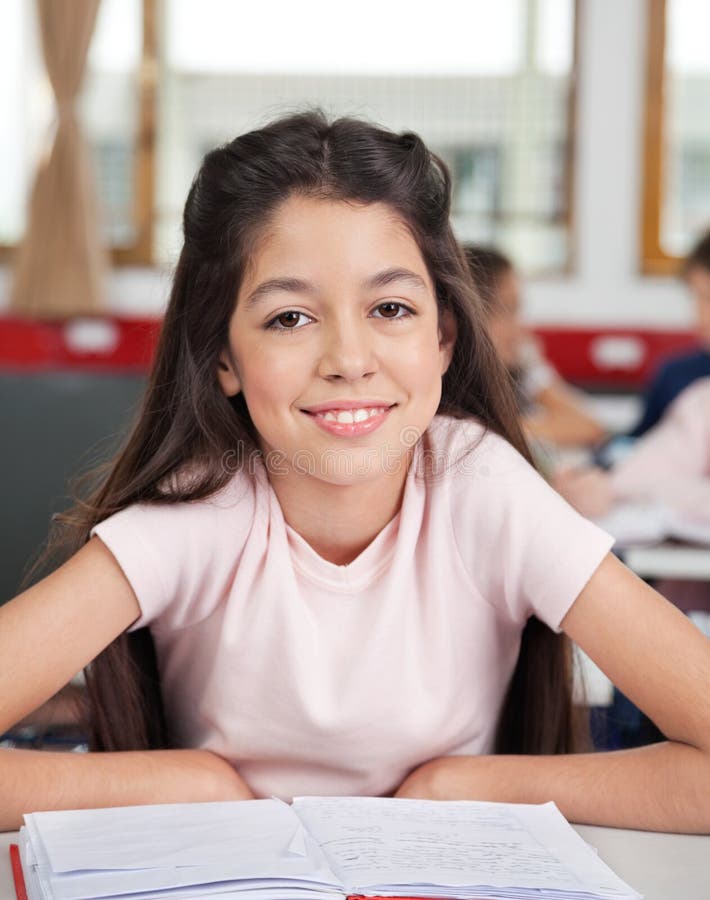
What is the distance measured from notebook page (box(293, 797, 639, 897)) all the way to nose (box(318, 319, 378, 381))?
347 millimetres

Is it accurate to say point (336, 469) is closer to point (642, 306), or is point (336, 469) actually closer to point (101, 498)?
point (101, 498)

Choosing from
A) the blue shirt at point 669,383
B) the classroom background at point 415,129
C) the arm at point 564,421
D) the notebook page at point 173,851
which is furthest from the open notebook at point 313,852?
the classroom background at point 415,129

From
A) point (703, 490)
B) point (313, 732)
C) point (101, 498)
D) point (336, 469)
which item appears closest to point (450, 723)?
point (313, 732)

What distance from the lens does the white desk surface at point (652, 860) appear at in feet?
2.92

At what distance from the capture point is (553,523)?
44.7 inches

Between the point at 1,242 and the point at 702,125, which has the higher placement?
the point at 702,125

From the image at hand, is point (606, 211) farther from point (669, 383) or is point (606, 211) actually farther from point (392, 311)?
point (392, 311)

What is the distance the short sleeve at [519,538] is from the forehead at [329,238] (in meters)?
0.21

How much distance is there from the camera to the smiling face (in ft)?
3.63

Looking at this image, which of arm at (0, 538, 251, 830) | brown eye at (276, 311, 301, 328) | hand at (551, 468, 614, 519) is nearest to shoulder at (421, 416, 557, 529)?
brown eye at (276, 311, 301, 328)

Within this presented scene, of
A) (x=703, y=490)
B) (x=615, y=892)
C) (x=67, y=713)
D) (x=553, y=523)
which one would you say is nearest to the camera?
(x=615, y=892)

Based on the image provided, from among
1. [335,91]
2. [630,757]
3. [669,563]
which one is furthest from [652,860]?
[335,91]

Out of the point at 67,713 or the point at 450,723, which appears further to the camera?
the point at 67,713

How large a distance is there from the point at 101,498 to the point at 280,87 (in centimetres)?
375
